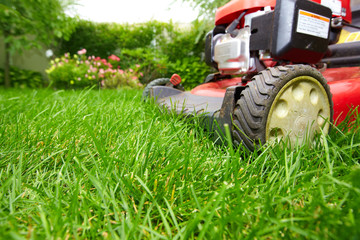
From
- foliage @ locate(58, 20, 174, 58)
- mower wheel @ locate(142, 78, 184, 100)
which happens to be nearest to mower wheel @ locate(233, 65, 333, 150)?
mower wheel @ locate(142, 78, 184, 100)

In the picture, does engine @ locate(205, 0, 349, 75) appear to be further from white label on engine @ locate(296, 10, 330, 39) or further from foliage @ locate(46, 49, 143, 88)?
foliage @ locate(46, 49, 143, 88)

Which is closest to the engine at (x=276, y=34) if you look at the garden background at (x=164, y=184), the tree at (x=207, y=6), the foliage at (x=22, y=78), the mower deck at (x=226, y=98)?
the mower deck at (x=226, y=98)

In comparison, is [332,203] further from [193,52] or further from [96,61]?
[193,52]

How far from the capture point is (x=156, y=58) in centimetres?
592

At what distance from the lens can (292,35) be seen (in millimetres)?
1200

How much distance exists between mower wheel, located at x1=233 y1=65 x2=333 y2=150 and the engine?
0.29 m

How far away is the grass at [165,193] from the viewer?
54 cm

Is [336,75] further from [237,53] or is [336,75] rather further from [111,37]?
[111,37]

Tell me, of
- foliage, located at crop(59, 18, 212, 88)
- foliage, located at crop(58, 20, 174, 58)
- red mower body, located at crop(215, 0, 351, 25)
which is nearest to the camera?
red mower body, located at crop(215, 0, 351, 25)

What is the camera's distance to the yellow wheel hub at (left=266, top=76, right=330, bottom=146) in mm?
953

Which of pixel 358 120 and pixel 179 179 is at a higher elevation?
pixel 358 120

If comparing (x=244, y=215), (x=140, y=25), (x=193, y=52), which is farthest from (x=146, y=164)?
(x=140, y=25)

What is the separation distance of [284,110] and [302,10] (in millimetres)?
549

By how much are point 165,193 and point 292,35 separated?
0.96 m
